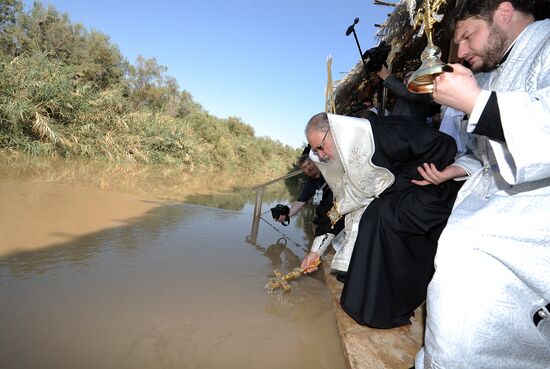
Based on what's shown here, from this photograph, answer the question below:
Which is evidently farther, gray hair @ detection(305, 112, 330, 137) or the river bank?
the river bank

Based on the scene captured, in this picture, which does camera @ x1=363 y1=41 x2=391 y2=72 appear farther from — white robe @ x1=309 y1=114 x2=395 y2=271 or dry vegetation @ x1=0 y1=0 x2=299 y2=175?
dry vegetation @ x1=0 y1=0 x2=299 y2=175

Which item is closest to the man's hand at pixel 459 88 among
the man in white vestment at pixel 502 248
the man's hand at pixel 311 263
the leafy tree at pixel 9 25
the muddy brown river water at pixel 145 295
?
the man in white vestment at pixel 502 248

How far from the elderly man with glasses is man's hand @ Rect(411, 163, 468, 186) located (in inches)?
2.4

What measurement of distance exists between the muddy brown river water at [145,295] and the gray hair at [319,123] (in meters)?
1.21

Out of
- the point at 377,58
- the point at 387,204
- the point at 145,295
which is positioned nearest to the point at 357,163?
the point at 387,204

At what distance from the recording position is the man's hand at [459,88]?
102 centimetres

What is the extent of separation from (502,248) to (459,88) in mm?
582

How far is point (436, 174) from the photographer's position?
1778 millimetres

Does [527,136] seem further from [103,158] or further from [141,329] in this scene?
[103,158]

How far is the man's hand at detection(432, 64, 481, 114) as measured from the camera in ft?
3.36

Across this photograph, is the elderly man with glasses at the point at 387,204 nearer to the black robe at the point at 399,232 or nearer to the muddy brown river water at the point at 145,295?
the black robe at the point at 399,232

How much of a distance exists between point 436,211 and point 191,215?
3293mm

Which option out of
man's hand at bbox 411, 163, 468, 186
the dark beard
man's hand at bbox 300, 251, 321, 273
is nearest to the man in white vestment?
the dark beard

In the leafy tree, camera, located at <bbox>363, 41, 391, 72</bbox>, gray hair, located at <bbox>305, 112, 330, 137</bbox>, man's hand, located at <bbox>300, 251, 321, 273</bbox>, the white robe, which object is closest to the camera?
the white robe
